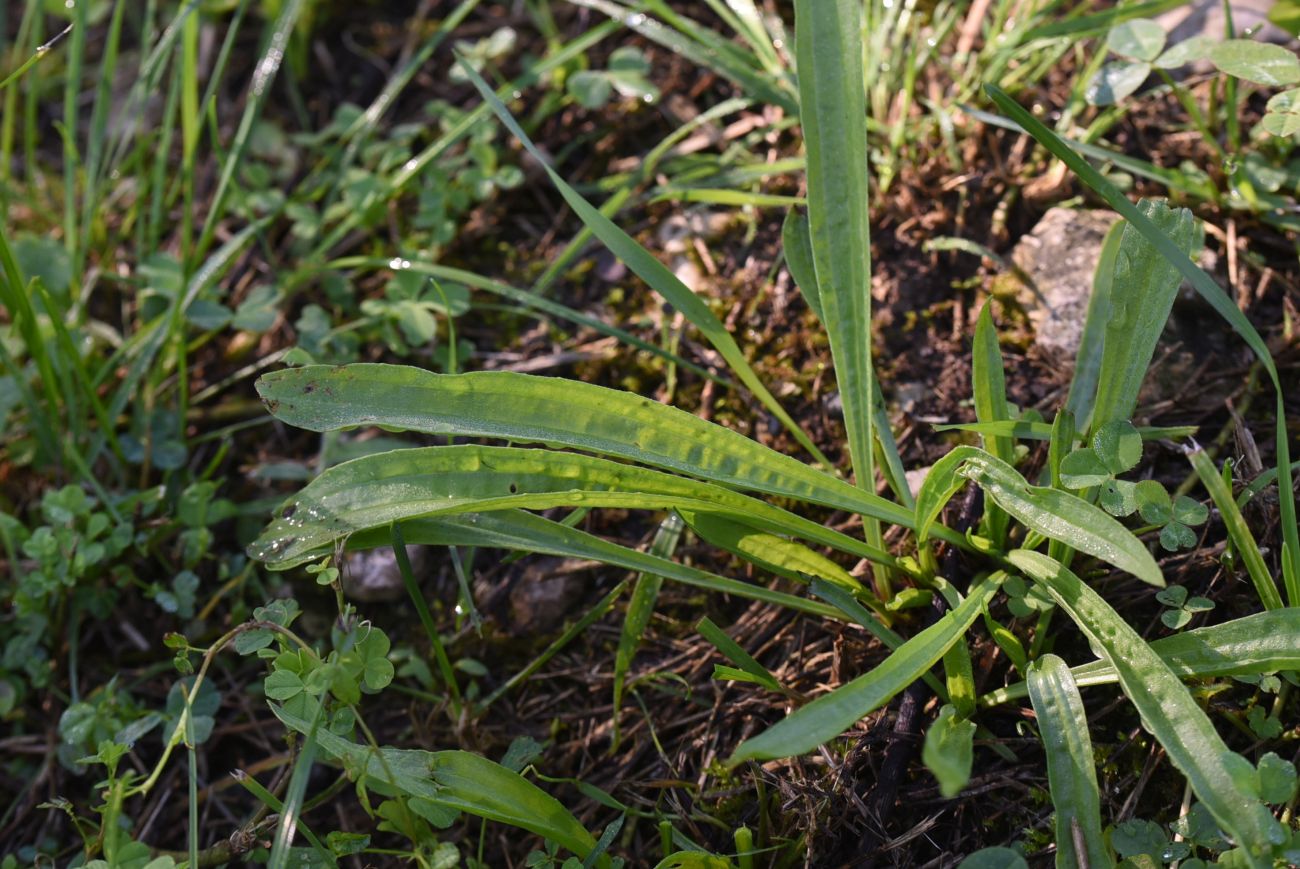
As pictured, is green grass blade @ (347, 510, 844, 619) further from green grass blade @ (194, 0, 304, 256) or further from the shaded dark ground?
green grass blade @ (194, 0, 304, 256)

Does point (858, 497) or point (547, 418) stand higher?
point (547, 418)

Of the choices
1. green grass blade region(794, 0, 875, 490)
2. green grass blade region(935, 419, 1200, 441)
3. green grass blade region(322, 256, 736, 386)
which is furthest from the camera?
green grass blade region(322, 256, 736, 386)

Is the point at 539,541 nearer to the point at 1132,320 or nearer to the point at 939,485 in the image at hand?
the point at 939,485

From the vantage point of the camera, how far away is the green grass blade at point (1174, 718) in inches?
43.7

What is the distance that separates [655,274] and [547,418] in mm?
340

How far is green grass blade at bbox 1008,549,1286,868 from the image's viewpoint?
1.11 metres

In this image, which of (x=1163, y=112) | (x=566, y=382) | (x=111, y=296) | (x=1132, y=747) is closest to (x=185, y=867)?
(x=566, y=382)

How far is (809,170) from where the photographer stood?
1587 millimetres

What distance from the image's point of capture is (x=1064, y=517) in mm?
1274

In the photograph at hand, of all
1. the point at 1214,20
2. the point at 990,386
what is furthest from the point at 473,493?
the point at 1214,20

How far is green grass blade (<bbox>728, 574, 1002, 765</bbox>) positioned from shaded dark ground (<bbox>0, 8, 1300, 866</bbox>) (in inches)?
6.6

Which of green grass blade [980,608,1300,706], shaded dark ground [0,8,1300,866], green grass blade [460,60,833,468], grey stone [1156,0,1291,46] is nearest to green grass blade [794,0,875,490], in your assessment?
green grass blade [460,60,833,468]

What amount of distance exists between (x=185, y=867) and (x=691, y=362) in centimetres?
120

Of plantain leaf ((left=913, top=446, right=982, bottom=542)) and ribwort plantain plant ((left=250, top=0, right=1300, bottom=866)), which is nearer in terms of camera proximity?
ribwort plantain plant ((left=250, top=0, right=1300, bottom=866))
